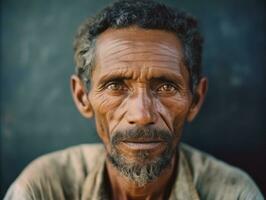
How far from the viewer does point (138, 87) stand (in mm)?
2316

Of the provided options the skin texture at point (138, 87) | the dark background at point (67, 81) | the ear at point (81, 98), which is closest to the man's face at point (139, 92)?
the skin texture at point (138, 87)

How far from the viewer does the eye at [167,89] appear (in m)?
2.37

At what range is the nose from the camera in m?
2.22

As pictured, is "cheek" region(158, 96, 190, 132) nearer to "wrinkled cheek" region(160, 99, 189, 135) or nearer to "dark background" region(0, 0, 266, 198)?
"wrinkled cheek" region(160, 99, 189, 135)

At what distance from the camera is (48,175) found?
264 centimetres

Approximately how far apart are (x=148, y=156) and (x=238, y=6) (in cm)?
125

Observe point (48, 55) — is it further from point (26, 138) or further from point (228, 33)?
point (228, 33)

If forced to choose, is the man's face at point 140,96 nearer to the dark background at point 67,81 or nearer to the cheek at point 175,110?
the cheek at point 175,110

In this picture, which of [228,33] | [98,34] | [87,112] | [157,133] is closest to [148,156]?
[157,133]

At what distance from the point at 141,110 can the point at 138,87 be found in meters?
0.13

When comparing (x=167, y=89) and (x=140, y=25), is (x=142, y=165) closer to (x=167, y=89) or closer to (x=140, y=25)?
(x=167, y=89)

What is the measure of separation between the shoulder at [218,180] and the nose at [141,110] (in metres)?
0.54

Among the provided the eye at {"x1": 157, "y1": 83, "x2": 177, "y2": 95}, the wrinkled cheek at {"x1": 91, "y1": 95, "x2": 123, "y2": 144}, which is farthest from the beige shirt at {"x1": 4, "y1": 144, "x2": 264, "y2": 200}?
the eye at {"x1": 157, "y1": 83, "x2": 177, "y2": 95}

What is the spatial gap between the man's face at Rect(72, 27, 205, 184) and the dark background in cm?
78
